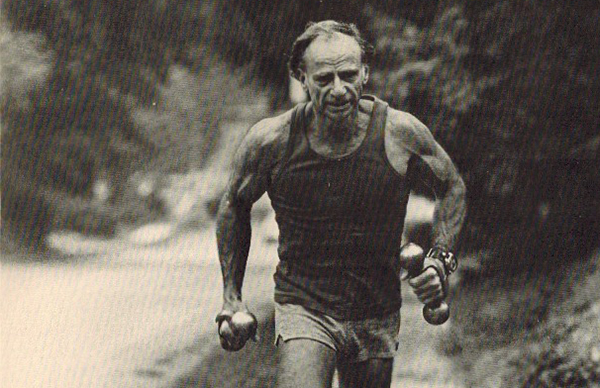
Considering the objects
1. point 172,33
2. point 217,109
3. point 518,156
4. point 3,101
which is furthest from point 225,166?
point 518,156

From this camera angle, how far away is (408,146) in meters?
4.21

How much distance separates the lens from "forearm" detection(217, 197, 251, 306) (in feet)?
14.1

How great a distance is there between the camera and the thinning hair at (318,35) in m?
4.17

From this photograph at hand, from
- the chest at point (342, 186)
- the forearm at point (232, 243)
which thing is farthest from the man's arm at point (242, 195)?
the chest at point (342, 186)

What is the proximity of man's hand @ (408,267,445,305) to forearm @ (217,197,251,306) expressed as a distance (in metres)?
0.76

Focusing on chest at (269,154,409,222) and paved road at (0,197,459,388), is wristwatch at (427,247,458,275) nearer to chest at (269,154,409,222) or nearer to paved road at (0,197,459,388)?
chest at (269,154,409,222)

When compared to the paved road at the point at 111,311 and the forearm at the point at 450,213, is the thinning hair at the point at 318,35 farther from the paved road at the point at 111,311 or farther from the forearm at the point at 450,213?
the paved road at the point at 111,311

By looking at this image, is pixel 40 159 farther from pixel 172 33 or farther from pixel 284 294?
pixel 284 294


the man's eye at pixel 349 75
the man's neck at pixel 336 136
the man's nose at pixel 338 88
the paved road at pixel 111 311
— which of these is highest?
the man's eye at pixel 349 75

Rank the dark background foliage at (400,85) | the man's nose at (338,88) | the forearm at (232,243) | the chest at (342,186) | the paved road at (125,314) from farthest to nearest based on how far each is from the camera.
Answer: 1. the paved road at (125,314)
2. the dark background foliage at (400,85)
3. the forearm at (232,243)
4. the chest at (342,186)
5. the man's nose at (338,88)

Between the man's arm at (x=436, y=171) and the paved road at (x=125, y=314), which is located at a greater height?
the man's arm at (x=436, y=171)

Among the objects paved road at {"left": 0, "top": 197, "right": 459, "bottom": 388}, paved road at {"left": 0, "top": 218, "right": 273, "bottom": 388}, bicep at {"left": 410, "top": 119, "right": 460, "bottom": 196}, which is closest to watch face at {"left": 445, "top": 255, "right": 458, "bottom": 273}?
bicep at {"left": 410, "top": 119, "right": 460, "bottom": 196}

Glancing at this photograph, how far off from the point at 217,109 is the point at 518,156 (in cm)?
280

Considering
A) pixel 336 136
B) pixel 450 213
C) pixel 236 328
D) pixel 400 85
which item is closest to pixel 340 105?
pixel 336 136
